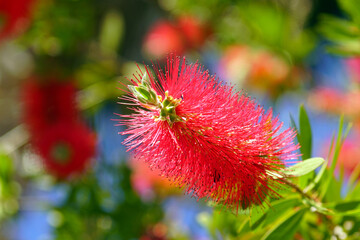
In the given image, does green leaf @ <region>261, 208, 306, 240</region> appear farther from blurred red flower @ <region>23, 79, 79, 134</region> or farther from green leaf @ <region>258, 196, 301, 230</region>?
blurred red flower @ <region>23, 79, 79, 134</region>

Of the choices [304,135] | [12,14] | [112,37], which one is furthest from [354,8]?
[112,37]

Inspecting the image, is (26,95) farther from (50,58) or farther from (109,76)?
(109,76)

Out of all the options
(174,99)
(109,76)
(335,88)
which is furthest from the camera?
(109,76)

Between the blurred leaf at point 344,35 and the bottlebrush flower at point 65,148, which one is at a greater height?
the bottlebrush flower at point 65,148

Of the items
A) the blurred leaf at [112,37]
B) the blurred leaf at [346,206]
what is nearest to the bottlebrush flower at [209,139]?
the blurred leaf at [346,206]

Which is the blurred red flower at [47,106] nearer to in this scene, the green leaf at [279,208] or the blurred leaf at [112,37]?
the blurred leaf at [112,37]

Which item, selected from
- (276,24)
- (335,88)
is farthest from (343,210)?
(335,88)

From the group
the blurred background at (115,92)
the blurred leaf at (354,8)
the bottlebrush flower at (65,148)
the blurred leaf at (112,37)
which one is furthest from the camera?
the blurred leaf at (112,37)

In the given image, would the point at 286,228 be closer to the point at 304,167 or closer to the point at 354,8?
the point at 304,167
